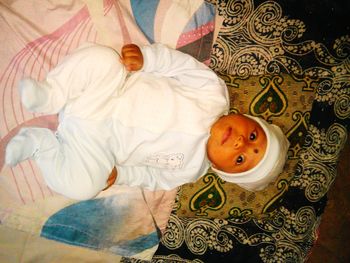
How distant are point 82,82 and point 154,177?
1.52 feet

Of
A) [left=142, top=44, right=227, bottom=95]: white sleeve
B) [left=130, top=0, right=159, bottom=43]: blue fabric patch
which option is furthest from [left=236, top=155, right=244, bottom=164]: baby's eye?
[left=130, top=0, right=159, bottom=43]: blue fabric patch

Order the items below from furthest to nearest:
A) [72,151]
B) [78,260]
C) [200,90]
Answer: [78,260]
[200,90]
[72,151]

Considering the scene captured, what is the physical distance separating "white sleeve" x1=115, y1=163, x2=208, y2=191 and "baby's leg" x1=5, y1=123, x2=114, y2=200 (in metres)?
0.14

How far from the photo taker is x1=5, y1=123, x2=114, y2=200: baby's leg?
96cm

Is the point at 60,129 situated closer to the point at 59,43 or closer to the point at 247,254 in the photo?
the point at 59,43

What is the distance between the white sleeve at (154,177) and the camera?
1.13 metres

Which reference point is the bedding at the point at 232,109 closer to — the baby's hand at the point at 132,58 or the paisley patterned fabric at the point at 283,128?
the paisley patterned fabric at the point at 283,128

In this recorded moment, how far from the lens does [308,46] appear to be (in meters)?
1.13

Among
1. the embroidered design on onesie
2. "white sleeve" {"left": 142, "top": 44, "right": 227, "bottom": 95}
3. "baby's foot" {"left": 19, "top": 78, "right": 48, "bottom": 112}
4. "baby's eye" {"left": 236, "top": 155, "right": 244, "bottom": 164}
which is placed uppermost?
"white sleeve" {"left": 142, "top": 44, "right": 227, "bottom": 95}

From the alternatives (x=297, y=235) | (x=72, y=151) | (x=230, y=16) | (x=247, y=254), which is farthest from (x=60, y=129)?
(x=297, y=235)

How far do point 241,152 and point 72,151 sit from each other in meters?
0.57

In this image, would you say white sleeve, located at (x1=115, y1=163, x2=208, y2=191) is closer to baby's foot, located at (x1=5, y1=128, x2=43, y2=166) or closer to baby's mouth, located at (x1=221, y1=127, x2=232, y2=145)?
baby's mouth, located at (x1=221, y1=127, x2=232, y2=145)

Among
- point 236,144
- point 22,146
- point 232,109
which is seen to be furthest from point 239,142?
point 22,146

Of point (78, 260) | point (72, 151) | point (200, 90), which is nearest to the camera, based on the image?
point (72, 151)
